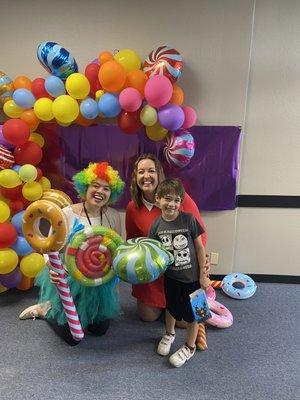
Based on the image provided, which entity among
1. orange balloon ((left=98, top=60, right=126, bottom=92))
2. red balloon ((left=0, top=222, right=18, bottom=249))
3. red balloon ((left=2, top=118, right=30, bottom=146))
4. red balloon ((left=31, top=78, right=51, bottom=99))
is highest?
orange balloon ((left=98, top=60, right=126, bottom=92))

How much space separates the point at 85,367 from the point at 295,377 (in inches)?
52.6

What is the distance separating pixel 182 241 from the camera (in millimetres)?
2137

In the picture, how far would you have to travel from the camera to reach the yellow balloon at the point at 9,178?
257 centimetres

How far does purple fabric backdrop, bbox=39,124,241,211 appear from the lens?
3.01m

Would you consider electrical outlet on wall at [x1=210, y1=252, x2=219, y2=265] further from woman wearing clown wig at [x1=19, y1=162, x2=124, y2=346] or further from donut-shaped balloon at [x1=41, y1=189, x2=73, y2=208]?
donut-shaped balloon at [x1=41, y1=189, x2=73, y2=208]

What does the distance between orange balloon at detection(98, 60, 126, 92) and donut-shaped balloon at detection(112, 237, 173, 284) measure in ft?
3.87

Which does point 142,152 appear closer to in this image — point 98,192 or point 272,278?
point 98,192

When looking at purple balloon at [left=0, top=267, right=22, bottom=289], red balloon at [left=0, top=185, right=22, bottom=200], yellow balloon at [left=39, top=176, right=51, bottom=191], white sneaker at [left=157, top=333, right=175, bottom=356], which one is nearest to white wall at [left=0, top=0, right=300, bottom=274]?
yellow balloon at [left=39, top=176, right=51, bottom=191]

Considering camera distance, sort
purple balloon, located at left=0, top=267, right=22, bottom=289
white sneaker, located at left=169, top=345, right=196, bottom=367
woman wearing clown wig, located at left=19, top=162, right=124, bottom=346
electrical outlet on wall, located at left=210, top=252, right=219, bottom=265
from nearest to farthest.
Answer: white sneaker, located at left=169, top=345, right=196, bottom=367 < woman wearing clown wig, located at left=19, top=162, right=124, bottom=346 < purple balloon, located at left=0, top=267, right=22, bottom=289 < electrical outlet on wall, located at left=210, top=252, right=219, bottom=265

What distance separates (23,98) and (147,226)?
1.35m

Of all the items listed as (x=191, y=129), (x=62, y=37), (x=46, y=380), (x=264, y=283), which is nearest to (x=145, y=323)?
(x=46, y=380)

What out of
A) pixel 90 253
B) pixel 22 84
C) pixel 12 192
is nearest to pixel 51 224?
pixel 90 253

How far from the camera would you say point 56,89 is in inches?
101

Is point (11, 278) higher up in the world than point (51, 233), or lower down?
lower down
